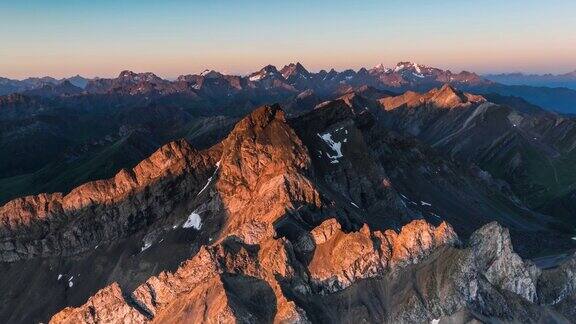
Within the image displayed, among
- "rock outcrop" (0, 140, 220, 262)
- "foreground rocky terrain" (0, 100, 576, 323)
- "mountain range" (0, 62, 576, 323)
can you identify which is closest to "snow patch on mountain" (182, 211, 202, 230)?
"mountain range" (0, 62, 576, 323)

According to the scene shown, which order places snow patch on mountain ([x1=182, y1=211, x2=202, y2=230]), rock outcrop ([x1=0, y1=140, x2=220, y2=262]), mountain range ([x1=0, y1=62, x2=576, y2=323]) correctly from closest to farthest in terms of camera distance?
mountain range ([x1=0, y1=62, x2=576, y2=323]) → snow patch on mountain ([x1=182, y1=211, x2=202, y2=230]) → rock outcrop ([x1=0, y1=140, x2=220, y2=262])

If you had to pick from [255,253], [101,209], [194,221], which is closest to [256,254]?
[255,253]

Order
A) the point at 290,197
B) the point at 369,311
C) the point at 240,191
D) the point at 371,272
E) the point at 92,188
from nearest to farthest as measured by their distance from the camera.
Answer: the point at 369,311
the point at 371,272
the point at 290,197
the point at 240,191
the point at 92,188

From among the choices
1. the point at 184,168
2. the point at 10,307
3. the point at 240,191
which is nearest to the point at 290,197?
the point at 240,191

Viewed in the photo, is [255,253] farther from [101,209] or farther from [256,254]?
[101,209]

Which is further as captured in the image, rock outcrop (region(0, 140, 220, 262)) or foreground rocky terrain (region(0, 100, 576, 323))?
rock outcrop (region(0, 140, 220, 262))

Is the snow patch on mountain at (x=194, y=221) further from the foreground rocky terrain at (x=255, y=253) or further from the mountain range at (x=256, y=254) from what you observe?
the foreground rocky terrain at (x=255, y=253)

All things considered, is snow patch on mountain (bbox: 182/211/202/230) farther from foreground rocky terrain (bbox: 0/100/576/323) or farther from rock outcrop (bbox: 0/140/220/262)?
rock outcrop (bbox: 0/140/220/262)

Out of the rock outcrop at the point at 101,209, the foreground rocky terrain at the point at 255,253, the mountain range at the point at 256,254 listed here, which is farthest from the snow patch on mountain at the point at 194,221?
the rock outcrop at the point at 101,209

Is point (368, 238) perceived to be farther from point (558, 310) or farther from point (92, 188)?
point (92, 188)
